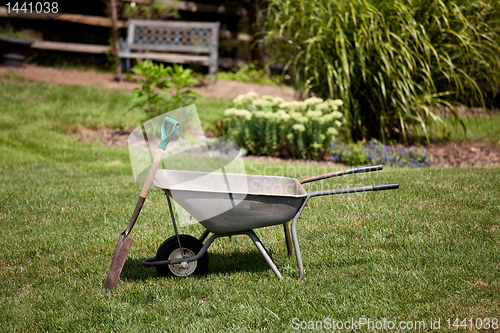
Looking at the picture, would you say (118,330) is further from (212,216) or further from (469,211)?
(469,211)

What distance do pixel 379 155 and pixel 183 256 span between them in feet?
13.0

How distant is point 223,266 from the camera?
10.1 feet

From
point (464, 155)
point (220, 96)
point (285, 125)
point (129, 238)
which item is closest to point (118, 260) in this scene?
point (129, 238)

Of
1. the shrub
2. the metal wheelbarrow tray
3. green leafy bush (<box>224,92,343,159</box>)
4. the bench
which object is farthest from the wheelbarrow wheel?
the bench

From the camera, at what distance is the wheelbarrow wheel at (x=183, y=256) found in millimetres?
2805

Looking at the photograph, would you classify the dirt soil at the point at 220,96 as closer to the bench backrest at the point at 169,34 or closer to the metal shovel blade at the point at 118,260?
the bench backrest at the point at 169,34

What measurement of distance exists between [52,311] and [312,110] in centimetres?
470

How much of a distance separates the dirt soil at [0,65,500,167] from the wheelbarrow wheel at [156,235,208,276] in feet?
11.1

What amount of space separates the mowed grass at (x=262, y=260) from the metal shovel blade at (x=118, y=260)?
0.08 metres

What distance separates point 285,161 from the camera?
6.22 meters

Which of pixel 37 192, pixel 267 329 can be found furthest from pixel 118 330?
pixel 37 192

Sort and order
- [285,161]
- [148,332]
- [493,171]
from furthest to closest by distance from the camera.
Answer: [285,161]
[493,171]
[148,332]

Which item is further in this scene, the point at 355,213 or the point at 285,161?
the point at 285,161

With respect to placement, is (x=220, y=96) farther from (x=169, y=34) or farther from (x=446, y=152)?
(x=446, y=152)
